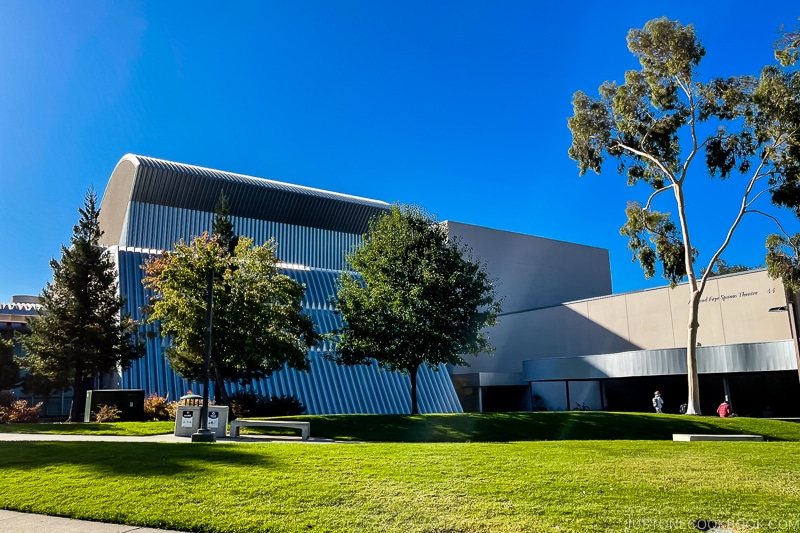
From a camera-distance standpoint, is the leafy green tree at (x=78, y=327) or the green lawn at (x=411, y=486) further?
the leafy green tree at (x=78, y=327)

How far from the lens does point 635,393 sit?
41.7 metres

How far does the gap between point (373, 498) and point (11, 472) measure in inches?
280

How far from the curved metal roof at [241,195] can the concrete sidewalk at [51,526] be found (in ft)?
132

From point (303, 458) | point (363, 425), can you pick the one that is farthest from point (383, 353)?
point (303, 458)

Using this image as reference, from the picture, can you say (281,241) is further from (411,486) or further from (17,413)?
(411,486)

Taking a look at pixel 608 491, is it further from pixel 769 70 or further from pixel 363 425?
pixel 769 70

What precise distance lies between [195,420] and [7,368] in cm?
1961

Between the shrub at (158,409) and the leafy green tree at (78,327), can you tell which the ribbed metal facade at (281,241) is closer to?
the leafy green tree at (78,327)

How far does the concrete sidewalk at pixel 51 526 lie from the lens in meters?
7.05

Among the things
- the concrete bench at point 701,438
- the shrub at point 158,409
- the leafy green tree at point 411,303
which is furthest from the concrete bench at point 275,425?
the concrete bench at point 701,438

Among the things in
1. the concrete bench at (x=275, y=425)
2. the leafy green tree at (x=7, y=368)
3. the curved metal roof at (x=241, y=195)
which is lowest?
the concrete bench at (x=275, y=425)

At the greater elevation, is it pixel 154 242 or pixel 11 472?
pixel 154 242

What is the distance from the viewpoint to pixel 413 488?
8.16 metres

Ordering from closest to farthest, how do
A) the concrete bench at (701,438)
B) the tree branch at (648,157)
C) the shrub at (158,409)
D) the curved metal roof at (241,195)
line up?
1. the concrete bench at (701,438)
2. the shrub at (158,409)
3. the tree branch at (648,157)
4. the curved metal roof at (241,195)
